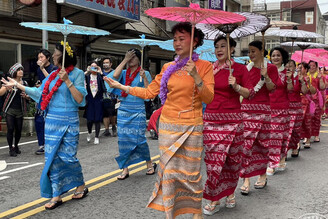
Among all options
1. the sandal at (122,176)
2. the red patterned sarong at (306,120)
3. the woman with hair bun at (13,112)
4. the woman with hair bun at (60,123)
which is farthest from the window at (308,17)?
the woman with hair bun at (60,123)

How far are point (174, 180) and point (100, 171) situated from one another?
9.70 ft

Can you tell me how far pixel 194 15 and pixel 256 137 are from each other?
236 cm

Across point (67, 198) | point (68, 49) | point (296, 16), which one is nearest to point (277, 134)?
point (67, 198)

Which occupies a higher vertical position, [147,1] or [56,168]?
[147,1]

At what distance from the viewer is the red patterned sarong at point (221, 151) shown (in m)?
4.11

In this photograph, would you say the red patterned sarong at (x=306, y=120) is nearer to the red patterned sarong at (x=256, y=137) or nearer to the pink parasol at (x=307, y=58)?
the pink parasol at (x=307, y=58)

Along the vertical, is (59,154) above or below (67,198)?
above

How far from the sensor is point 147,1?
18.9 m

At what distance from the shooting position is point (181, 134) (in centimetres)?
349

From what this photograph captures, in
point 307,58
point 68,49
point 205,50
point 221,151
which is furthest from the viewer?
point 307,58

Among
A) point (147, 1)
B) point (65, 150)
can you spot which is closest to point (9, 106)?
point (65, 150)

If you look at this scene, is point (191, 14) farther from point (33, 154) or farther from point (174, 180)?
point (33, 154)

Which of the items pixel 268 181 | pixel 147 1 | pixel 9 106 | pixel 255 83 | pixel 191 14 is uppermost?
pixel 147 1

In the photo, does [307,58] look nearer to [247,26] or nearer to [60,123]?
[247,26]
